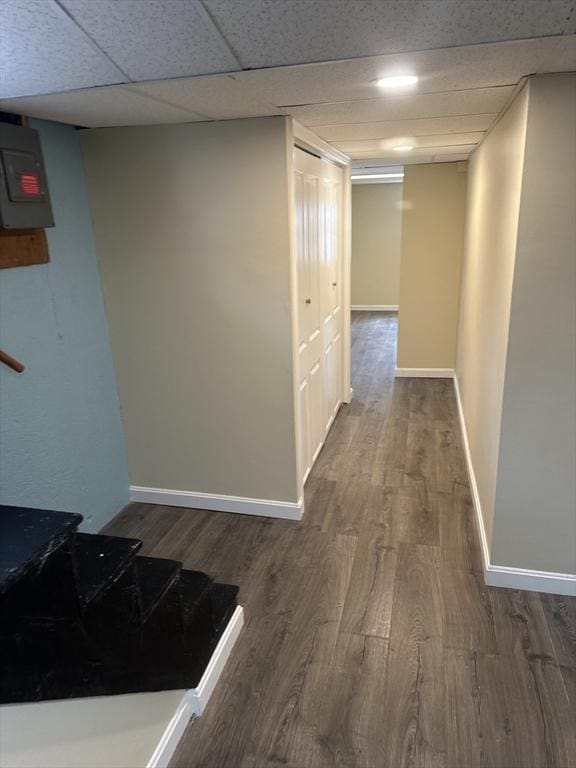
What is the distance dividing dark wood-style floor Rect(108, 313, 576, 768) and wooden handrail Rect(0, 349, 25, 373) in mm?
1174

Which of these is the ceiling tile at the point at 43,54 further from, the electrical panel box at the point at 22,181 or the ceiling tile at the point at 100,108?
the electrical panel box at the point at 22,181

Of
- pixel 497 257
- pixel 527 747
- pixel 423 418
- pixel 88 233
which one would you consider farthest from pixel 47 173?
pixel 423 418

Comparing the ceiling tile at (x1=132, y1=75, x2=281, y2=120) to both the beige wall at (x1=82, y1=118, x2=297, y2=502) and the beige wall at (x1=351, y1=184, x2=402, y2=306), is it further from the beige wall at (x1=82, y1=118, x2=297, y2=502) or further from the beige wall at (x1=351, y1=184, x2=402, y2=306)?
the beige wall at (x1=351, y1=184, x2=402, y2=306)

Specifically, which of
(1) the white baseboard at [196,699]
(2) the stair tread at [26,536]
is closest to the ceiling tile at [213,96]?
(2) the stair tread at [26,536]

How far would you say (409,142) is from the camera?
3.12 m

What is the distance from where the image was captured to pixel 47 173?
241cm

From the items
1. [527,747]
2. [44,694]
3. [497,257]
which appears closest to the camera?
[44,694]

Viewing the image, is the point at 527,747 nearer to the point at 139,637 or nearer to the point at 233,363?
the point at 139,637

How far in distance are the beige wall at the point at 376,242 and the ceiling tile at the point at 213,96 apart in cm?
669

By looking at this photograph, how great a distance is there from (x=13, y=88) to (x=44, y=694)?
5.98 feet

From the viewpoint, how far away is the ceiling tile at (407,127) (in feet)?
8.00

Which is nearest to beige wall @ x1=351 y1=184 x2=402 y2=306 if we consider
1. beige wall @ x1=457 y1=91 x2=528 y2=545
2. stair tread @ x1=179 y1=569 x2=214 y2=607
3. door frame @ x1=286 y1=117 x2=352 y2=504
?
door frame @ x1=286 y1=117 x2=352 y2=504

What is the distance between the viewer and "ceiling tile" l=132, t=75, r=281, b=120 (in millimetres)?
1668

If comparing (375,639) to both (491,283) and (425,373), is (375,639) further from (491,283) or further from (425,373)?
(425,373)
